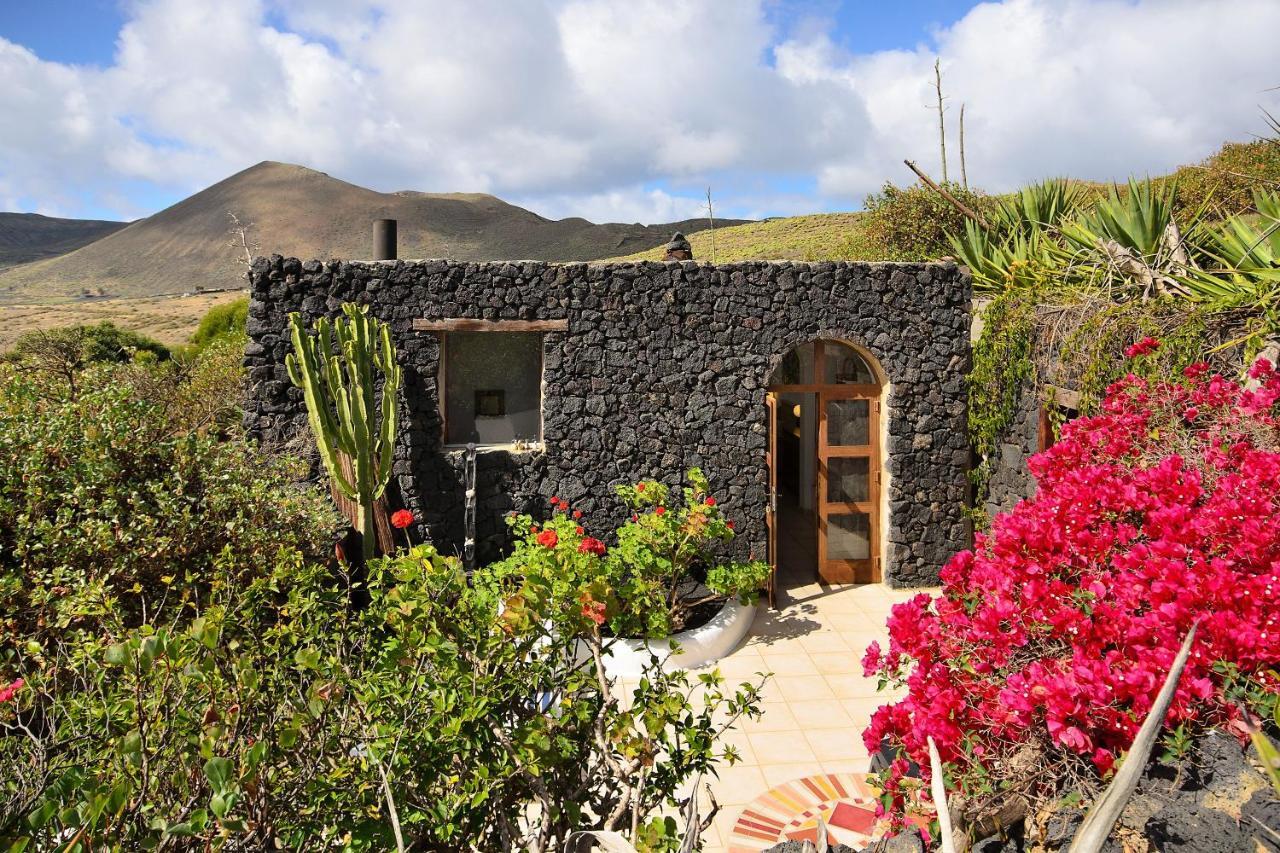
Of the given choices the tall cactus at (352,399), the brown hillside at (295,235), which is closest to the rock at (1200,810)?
the tall cactus at (352,399)

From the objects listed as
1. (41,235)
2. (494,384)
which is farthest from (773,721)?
(41,235)

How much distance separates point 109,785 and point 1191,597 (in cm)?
314

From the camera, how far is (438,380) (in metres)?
8.10

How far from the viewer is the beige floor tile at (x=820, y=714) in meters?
6.04

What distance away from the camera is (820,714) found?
619 cm

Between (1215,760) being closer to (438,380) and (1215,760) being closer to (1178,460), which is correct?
(1178,460)

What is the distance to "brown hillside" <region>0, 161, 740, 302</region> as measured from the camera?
43781 millimetres

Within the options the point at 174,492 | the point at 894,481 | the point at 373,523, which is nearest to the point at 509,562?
the point at 373,523

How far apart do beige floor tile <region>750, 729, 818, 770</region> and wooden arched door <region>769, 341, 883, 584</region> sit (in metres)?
3.19

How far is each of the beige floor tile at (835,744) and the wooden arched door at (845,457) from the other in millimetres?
3131

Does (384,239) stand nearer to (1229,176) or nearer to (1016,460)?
(1016,460)

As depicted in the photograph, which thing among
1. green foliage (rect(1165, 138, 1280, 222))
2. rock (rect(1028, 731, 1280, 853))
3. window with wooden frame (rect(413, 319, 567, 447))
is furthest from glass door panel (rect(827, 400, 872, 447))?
green foliage (rect(1165, 138, 1280, 222))

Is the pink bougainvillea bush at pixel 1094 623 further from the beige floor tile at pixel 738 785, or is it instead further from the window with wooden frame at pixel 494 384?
the window with wooden frame at pixel 494 384

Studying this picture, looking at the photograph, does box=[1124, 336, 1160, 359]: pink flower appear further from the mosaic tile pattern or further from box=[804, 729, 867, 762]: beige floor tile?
the mosaic tile pattern
